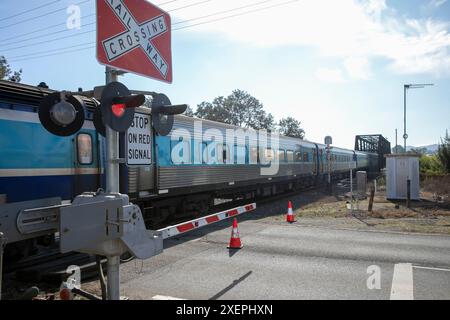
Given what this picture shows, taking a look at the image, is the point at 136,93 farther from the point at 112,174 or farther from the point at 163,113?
the point at 112,174

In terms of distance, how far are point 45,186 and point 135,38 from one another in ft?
14.6

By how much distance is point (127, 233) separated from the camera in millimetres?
3736

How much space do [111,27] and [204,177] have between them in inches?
357

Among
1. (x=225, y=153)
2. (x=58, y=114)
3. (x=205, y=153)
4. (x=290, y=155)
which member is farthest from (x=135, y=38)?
(x=290, y=155)

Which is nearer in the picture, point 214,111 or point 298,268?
point 298,268

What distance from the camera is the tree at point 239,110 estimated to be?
101 meters

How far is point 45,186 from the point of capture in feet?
24.0

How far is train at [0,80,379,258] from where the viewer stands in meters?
6.79

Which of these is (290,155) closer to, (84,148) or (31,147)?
(84,148)

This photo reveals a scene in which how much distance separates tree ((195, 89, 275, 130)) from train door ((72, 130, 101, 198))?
9208cm

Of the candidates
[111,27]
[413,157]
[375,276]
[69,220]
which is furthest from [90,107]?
[413,157]

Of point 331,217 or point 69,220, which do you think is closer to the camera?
point 69,220

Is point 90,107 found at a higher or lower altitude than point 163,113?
higher

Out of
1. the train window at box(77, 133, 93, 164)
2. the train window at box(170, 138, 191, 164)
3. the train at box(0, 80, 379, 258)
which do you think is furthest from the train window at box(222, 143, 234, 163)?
the train window at box(77, 133, 93, 164)
